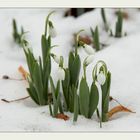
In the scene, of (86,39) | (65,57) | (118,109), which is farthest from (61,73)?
(86,39)

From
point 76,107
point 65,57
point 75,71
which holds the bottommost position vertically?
point 65,57

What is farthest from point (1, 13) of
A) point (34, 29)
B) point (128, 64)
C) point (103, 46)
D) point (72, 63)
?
Result: point (72, 63)

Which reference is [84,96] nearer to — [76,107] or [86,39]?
[76,107]

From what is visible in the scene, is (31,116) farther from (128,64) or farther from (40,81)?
(128,64)

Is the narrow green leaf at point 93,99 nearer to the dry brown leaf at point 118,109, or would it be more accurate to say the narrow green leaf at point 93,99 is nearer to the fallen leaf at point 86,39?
the dry brown leaf at point 118,109

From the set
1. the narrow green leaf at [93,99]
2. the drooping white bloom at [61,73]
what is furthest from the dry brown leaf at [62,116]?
the drooping white bloom at [61,73]

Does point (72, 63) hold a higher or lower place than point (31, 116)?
higher

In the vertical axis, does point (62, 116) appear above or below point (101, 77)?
below

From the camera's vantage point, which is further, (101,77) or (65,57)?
(65,57)
